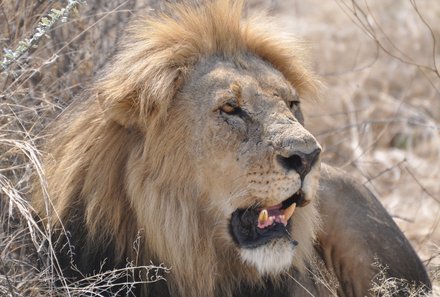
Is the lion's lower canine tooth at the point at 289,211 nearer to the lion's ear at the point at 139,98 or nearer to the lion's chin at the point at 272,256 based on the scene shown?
the lion's chin at the point at 272,256

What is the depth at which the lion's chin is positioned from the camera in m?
3.87

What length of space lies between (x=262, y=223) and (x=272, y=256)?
0.13 meters

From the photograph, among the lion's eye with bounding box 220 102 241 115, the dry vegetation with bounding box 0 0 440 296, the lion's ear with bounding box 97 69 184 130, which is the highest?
the lion's ear with bounding box 97 69 184 130

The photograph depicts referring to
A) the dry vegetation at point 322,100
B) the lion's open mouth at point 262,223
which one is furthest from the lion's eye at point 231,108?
the dry vegetation at point 322,100

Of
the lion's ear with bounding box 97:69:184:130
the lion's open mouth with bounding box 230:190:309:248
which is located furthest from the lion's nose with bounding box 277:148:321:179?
the lion's ear with bounding box 97:69:184:130

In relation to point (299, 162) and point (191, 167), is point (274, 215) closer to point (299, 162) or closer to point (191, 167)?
point (299, 162)

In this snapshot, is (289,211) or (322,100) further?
(322,100)

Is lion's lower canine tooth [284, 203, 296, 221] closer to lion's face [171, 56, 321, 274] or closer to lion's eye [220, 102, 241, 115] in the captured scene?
lion's face [171, 56, 321, 274]

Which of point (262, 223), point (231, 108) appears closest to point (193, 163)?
point (231, 108)

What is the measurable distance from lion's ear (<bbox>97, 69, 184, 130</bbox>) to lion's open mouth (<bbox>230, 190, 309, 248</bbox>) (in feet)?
1.71

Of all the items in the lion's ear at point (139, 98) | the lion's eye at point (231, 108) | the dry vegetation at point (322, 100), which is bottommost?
the dry vegetation at point (322, 100)

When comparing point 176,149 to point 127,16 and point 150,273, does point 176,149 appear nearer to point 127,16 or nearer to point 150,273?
point 150,273

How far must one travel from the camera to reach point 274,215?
395cm

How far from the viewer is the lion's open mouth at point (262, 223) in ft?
12.8
